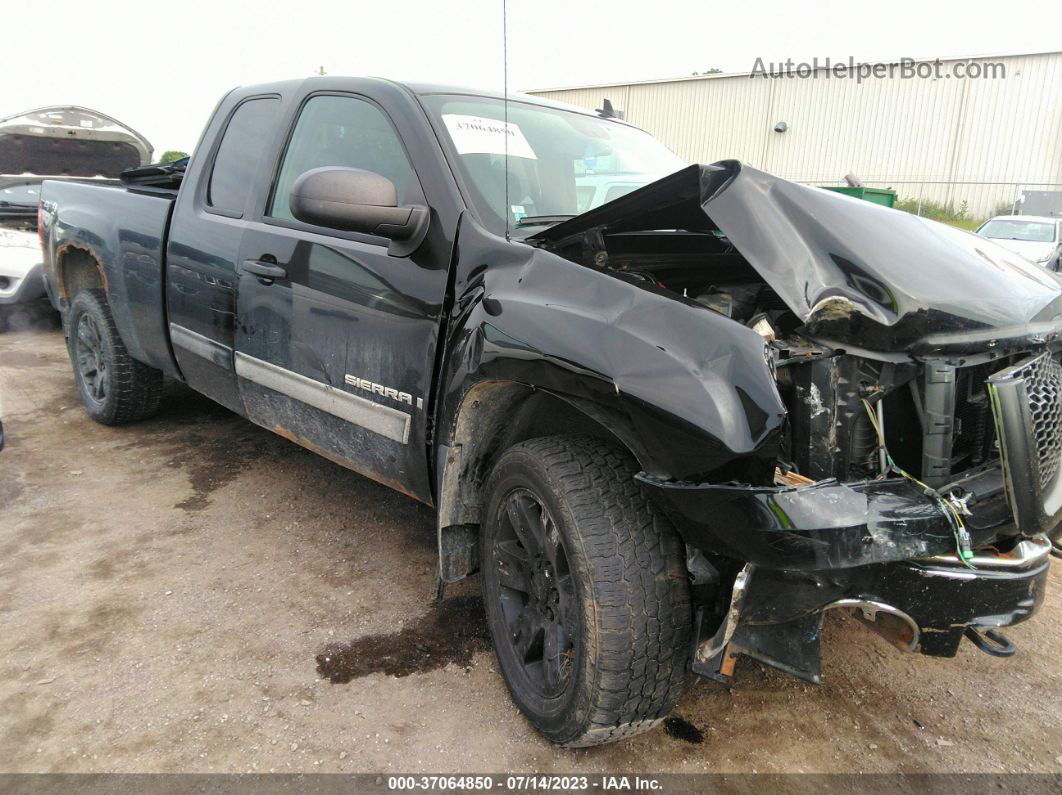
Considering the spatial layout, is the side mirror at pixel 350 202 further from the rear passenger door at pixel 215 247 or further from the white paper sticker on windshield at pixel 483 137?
the rear passenger door at pixel 215 247

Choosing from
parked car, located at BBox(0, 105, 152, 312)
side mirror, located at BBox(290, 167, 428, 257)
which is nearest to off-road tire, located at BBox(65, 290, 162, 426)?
side mirror, located at BBox(290, 167, 428, 257)

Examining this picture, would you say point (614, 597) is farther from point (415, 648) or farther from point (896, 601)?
point (415, 648)

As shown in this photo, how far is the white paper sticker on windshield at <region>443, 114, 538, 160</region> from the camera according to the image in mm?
2584

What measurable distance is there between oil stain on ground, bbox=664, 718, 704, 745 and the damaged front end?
499 millimetres

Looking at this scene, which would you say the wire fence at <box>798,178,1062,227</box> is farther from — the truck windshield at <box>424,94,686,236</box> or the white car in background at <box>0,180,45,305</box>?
the truck windshield at <box>424,94,686,236</box>

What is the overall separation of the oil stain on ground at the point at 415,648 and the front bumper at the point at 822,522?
1.22 m

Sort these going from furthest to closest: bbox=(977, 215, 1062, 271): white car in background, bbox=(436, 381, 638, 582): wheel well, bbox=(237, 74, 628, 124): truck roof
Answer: bbox=(977, 215, 1062, 271): white car in background < bbox=(237, 74, 628, 124): truck roof < bbox=(436, 381, 638, 582): wheel well

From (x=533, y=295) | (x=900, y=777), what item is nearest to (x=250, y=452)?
(x=533, y=295)

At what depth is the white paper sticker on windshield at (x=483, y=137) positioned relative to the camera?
2.58m

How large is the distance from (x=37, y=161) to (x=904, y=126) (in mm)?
25798

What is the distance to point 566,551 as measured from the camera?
75.6 inches

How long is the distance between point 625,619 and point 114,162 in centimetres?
884

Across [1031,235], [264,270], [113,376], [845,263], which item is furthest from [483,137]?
[1031,235]

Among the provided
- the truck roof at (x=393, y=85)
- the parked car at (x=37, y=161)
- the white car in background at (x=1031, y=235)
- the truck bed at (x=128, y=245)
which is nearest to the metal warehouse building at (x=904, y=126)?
the white car in background at (x=1031, y=235)
